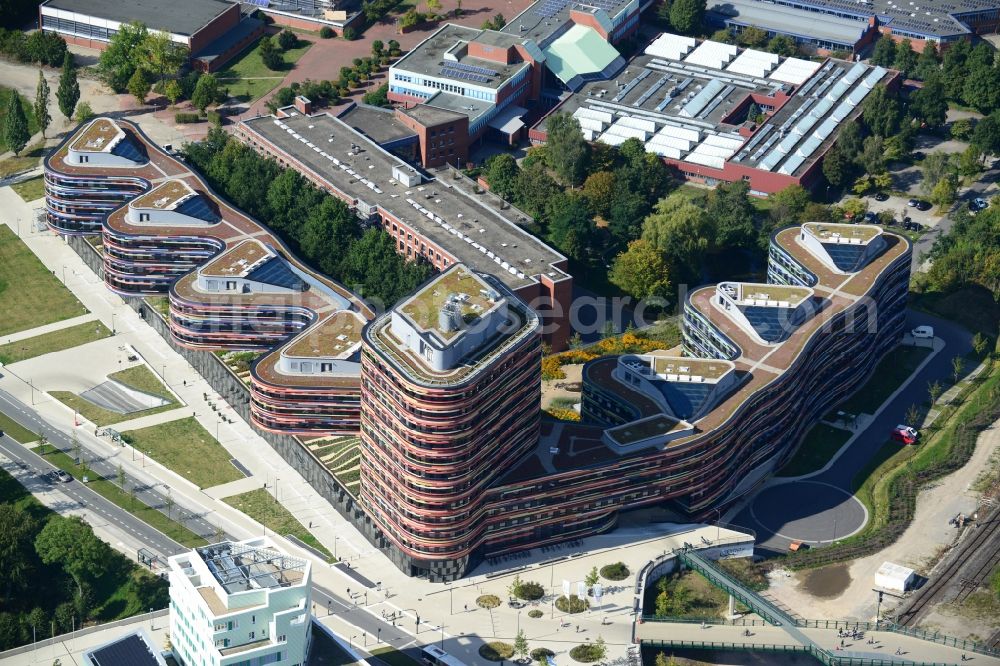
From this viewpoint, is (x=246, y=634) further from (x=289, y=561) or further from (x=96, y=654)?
(x=96, y=654)

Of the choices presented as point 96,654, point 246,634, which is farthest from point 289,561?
point 96,654

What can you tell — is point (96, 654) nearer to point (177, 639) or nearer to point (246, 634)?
point (177, 639)

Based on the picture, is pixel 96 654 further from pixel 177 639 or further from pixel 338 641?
pixel 338 641

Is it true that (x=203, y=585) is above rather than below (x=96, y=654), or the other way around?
above

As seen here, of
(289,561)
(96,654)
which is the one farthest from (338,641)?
(96,654)
